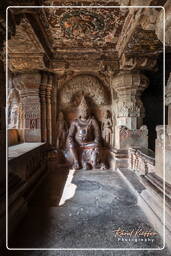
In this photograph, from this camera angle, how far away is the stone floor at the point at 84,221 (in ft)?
Answer: 5.35

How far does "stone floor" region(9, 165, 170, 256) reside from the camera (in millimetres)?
1632

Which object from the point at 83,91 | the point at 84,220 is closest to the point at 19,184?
the point at 84,220

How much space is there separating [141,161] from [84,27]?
3.01m

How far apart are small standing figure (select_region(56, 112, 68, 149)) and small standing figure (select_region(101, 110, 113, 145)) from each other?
1.30m

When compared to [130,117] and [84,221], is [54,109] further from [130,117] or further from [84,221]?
[84,221]

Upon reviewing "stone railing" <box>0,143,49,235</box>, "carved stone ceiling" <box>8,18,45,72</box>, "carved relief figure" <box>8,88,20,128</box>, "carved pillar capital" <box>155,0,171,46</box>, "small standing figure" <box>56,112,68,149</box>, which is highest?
"carved stone ceiling" <box>8,18,45,72</box>

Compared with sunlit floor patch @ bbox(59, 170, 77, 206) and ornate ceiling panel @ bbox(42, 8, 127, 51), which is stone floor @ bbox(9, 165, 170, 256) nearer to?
sunlit floor patch @ bbox(59, 170, 77, 206)

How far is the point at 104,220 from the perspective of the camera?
2021mm

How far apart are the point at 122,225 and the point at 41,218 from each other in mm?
1087

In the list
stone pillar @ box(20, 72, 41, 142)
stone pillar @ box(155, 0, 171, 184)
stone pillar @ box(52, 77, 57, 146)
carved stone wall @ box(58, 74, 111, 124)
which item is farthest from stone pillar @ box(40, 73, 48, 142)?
stone pillar @ box(155, 0, 171, 184)

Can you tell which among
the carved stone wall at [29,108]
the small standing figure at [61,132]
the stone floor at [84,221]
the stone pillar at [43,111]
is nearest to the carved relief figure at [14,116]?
the carved stone wall at [29,108]

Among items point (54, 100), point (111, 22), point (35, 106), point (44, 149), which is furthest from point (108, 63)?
point (44, 149)

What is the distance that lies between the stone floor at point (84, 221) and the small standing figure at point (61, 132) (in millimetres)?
Result: 1861

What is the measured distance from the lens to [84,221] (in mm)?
2014
